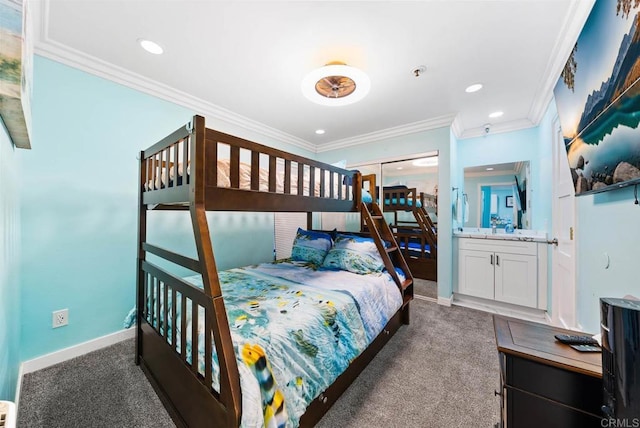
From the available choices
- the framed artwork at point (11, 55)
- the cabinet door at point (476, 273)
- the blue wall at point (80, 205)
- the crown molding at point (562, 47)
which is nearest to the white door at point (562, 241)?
the crown molding at point (562, 47)

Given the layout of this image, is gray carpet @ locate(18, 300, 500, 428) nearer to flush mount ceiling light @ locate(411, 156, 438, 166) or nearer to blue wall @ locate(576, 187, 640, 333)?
blue wall @ locate(576, 187, 640, 333)

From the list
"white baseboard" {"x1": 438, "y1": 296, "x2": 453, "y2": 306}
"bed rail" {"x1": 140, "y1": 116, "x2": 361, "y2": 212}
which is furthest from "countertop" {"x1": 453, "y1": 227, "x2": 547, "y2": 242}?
"bed rail" {"x1": 140, "y1": 116, "x2": 361, "y2": 212}

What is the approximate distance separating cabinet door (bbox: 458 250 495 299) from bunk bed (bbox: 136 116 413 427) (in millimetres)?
1406

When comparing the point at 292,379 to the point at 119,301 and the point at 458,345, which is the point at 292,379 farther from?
the point at 119,301

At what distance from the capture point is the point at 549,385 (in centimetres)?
88

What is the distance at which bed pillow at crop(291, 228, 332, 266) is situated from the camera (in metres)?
2.75

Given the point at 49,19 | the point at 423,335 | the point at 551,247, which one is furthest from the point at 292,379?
the point at 551,247

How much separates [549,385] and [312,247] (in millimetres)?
2168

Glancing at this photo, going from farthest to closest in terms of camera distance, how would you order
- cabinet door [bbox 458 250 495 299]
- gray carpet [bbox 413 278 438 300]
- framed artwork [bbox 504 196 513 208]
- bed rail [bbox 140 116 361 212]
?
gray carpet [bbox 413 278 438 300] < framed artwork [bbox 504 196 513 208] < cabinet door [bbox 458 250 495 299] < bed rail [bbox 140 116 361 212]

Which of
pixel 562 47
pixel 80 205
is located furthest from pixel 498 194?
pixel 80 205

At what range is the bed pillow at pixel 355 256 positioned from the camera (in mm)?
2367

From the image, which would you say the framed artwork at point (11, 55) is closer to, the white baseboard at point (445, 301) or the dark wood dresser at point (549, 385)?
the dark wood dresser at point (549, 385)

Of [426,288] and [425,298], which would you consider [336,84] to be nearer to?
[425,298]

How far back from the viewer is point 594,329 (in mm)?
1552
